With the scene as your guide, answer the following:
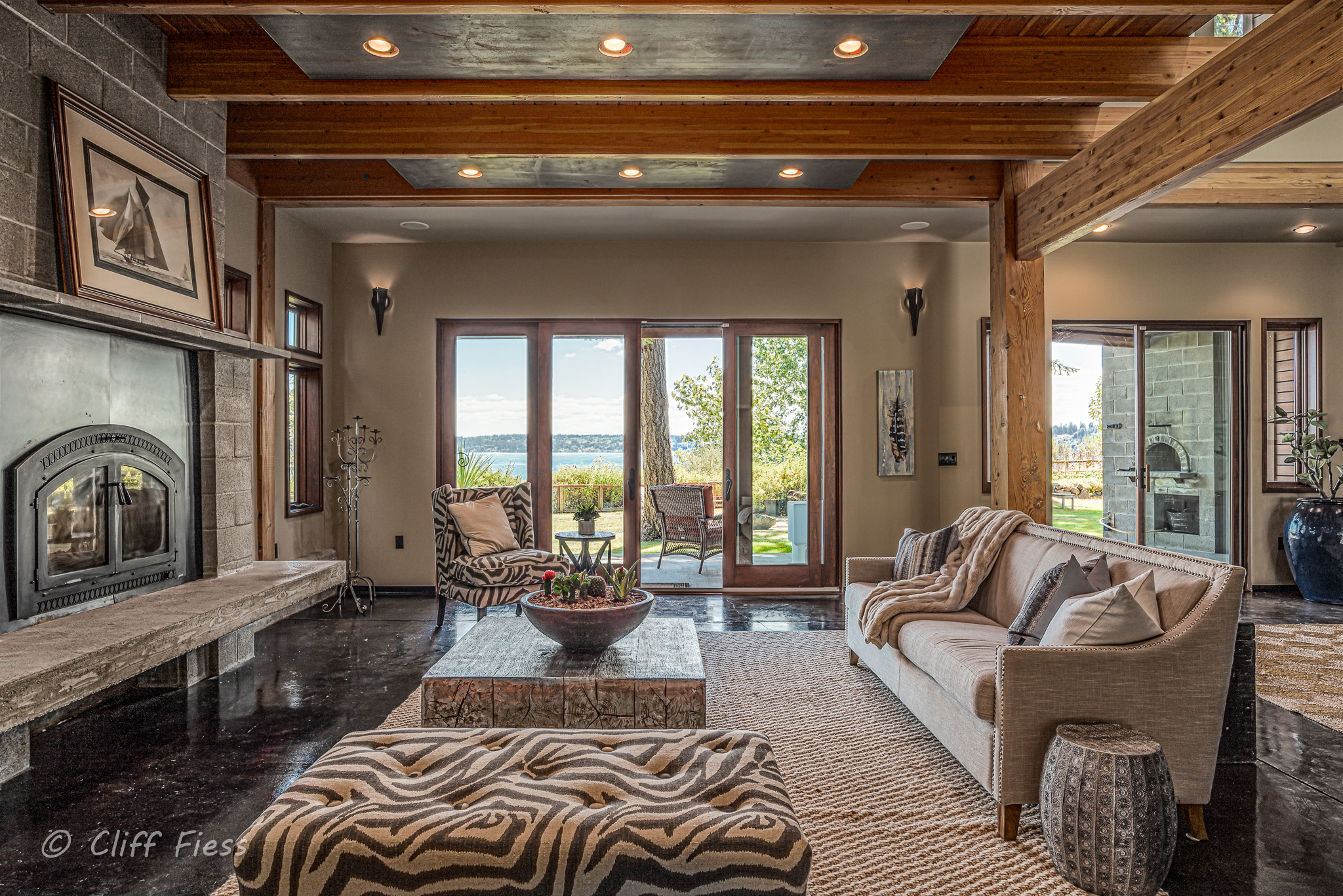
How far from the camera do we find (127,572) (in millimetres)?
3225

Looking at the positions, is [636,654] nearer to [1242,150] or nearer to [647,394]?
[1242,150]

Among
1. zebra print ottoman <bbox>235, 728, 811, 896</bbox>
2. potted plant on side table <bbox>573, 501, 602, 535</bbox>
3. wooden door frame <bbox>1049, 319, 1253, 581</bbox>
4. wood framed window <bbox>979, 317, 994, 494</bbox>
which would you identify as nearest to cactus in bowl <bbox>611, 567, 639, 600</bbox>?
zebra print ottoman <bbox>235, 728, 811, 896</bbox>

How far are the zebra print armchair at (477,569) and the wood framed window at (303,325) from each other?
5.59ft

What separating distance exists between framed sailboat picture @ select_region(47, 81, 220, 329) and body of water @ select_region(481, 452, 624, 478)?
2762mm

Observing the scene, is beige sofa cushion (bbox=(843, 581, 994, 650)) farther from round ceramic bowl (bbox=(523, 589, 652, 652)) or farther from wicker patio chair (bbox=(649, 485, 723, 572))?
wicker patio chair (bbox=(649, 485, 723, 572))

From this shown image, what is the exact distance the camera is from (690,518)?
20.6ft

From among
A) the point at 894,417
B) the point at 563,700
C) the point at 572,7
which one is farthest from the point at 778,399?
the point at 563,700

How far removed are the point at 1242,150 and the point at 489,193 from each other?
12.7 feet

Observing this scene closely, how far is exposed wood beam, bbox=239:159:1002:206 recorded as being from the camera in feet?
15.5

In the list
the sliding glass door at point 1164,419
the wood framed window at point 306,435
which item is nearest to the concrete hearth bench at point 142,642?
the wood framed window at point 306,435

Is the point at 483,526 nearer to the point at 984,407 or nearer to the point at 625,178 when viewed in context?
the point at 625,178

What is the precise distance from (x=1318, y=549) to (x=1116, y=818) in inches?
205

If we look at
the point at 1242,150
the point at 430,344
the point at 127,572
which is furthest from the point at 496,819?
the point at 430,344

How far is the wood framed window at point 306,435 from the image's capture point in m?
5.71
